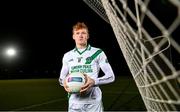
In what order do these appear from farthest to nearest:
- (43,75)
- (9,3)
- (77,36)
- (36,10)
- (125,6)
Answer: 1. (36,10)
2. (9,3)
3. (43,75)
4. (77,36)
5. (125,6)

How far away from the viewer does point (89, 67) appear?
3508mm

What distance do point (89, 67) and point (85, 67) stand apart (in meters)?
0.04

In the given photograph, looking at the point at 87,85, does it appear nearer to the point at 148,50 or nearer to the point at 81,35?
the point at 81,35

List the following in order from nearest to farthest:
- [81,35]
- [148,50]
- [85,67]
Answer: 1. [148,50]
2. [81,35]
3. [85,67]

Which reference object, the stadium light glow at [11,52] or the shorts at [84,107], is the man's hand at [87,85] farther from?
the stadium light glow at [11,52]

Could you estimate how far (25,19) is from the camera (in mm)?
43281

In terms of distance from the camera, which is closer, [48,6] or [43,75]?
[43,75]

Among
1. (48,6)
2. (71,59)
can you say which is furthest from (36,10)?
(71,59)

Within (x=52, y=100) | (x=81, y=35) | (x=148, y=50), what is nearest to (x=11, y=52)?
(x=52, y=100)

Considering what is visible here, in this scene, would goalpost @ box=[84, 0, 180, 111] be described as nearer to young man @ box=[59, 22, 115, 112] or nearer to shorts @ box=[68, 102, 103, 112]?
young man @ box=[59, 22, 115, 112]

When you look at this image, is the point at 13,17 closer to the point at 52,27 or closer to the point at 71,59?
the point at 52,27

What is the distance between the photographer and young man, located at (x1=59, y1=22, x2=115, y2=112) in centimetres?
345

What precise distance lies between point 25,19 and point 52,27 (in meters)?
3.93

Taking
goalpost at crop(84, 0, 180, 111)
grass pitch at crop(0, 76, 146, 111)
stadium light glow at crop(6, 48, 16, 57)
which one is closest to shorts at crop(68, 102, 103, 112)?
goalpost at crop(84, 0, 180, 111)
